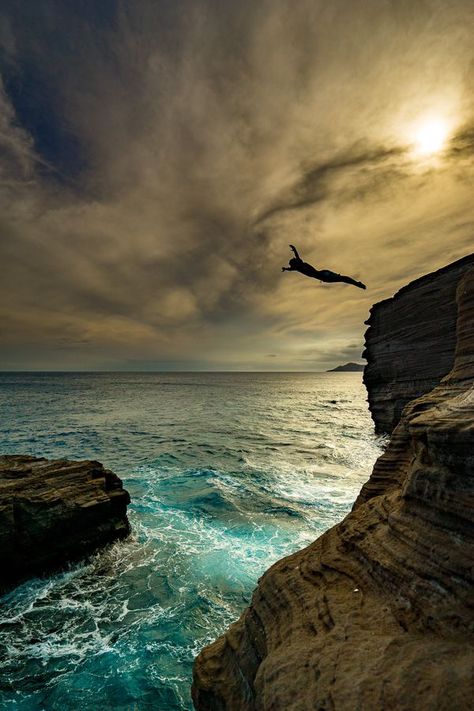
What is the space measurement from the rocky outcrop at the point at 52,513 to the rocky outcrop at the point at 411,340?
2377 cm

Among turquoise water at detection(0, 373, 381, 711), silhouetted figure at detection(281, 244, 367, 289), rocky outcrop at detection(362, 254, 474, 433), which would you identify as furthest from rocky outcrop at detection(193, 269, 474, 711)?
rocky outcrop at detection(362, 254, 474, 433)

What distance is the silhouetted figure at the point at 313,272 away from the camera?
1229 centimetres

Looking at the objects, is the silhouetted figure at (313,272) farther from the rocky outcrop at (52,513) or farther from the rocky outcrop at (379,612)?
the rocky outcrop at (52,513)

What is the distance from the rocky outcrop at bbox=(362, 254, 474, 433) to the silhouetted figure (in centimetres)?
1337

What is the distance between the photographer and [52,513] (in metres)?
12.0

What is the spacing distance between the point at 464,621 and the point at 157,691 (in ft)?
25.5

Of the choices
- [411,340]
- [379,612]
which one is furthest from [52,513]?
[411,340]

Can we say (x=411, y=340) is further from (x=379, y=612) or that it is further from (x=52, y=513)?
(x=52, y=513)

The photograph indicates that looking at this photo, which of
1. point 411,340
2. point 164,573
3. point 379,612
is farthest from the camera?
point 411,340

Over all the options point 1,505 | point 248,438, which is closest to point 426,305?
point 248,438

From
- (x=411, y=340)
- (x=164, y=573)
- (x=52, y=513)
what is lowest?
(x=164, y=573)

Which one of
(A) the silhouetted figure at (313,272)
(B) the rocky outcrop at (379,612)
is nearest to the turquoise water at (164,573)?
(B) the rocky outcrop at (379,612)

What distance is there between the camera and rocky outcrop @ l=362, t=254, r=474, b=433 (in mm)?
23844

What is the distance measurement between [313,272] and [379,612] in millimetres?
10844
